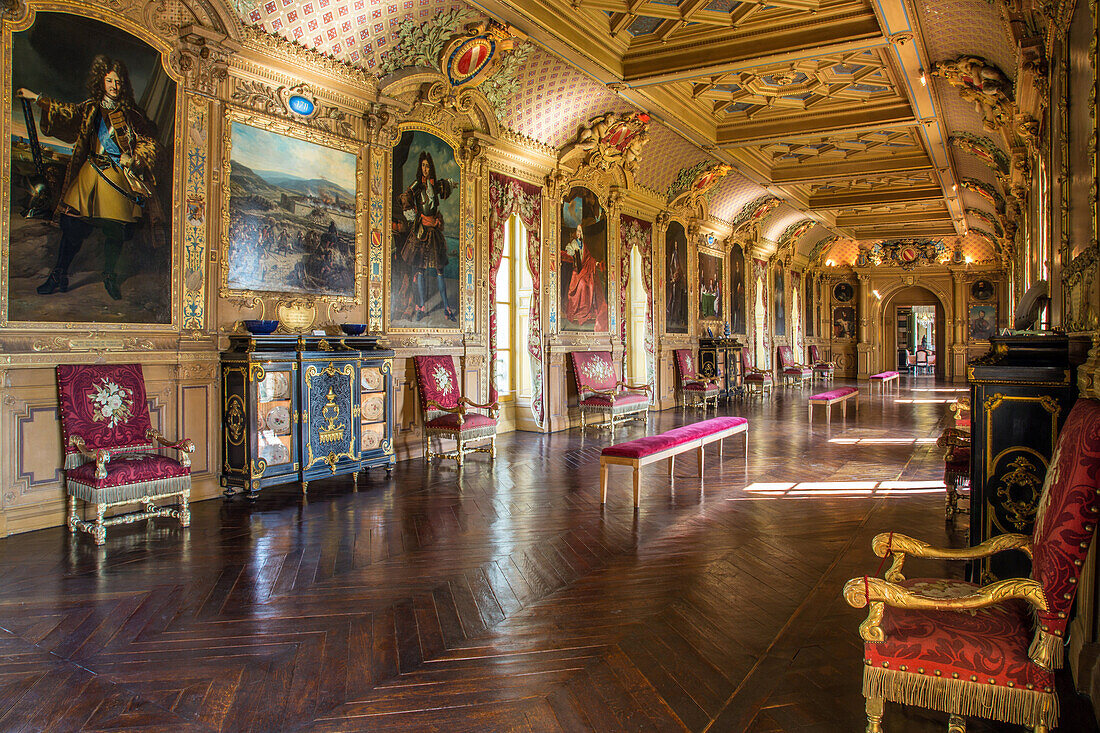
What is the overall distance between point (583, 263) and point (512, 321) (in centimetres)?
163

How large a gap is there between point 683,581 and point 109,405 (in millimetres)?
4417

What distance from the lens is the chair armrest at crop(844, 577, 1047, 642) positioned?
6.24ft

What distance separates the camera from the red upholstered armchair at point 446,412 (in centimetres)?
747

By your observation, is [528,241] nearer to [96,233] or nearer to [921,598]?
[96,233]

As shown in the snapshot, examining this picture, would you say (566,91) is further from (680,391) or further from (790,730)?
(790,730)

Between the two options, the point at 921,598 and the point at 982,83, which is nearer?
the point at 921,598

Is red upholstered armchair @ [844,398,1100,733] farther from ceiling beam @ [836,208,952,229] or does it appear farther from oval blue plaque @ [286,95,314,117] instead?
ceiling beam @ [836,208,952,229]

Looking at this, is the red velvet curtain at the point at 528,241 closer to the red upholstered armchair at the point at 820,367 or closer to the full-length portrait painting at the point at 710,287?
the full-length portrait painting at the point at 710,287

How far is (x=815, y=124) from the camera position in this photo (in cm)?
1153

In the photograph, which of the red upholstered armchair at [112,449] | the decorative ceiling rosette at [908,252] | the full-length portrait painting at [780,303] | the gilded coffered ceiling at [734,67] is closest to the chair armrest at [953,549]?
the red upholstered armchair at [112,449]

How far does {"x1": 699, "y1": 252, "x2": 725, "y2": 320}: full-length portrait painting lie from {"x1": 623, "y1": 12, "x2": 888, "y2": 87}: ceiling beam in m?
7.31

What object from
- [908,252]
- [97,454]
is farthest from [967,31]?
[908,252]

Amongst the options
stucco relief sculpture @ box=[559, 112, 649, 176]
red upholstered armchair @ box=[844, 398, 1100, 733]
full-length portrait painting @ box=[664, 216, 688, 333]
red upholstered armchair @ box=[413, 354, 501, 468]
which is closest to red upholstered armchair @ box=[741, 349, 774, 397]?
full-length portrait painting @ box=[664, 216, 688, 333]

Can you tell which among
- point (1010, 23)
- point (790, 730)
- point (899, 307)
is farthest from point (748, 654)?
point (899, 307)
